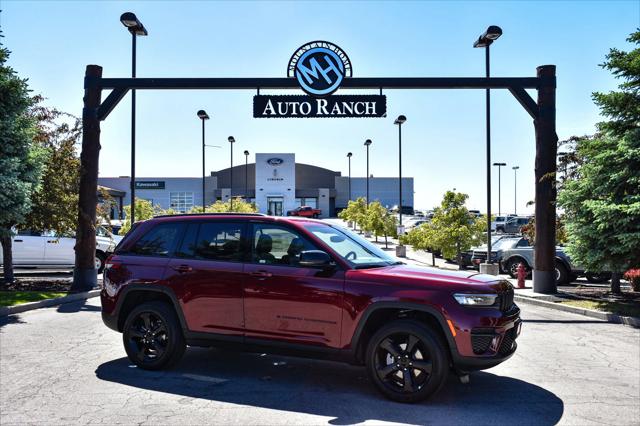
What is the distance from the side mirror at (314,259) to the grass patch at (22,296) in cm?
856

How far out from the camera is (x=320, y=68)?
44.8ft

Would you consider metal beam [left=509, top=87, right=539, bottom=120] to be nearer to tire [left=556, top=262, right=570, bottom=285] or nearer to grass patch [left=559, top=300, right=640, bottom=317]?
grass patch [left=559, top=300, right=640, bottom=317]

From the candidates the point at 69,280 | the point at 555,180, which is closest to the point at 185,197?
the point at 69,280

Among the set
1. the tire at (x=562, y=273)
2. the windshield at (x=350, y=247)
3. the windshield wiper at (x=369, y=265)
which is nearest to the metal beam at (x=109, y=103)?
the windshield at (x=350, y=247)

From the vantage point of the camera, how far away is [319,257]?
217 inches

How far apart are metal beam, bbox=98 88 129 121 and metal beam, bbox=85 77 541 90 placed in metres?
0.32

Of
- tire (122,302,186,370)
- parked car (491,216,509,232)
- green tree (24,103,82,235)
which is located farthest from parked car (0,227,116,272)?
parked car (491,216,509,232)

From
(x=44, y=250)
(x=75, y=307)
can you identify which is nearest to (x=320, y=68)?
(x=75, y=307)

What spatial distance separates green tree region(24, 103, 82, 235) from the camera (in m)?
14.5

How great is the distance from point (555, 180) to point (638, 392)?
29.7 ft

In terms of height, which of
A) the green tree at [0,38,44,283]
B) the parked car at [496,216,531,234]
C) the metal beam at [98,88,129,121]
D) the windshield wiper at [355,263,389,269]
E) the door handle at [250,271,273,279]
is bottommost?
the door handle at [250,271,273,279]

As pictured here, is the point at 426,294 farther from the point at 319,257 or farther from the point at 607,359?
the point at 607,359

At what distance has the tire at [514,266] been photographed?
1830cm

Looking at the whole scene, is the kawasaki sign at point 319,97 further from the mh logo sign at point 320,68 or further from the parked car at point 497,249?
the parked car at point 497,249
